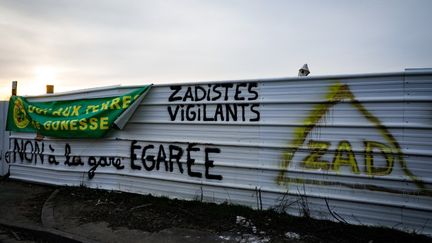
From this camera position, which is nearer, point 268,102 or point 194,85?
point 268,102

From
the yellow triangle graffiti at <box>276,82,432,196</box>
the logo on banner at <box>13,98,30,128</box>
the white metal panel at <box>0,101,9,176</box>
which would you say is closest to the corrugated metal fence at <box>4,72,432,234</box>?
the yellow triangle graffiti at <box>276,82,432,196</box>

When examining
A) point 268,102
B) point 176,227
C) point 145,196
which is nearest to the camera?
point 176,227

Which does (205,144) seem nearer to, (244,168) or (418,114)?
(244,168)

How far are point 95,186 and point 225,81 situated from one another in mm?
3700

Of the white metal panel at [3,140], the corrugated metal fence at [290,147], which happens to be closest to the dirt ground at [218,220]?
the corrugated metal fence at [290,147]

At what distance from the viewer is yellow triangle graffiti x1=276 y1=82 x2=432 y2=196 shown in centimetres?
459

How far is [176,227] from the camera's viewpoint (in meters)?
5.00

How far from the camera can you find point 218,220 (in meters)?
5.20

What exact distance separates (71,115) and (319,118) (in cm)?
527

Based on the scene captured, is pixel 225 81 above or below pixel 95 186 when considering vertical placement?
above

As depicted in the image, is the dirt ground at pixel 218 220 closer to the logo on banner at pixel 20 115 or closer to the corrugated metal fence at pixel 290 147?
the corrugated metal fence at pixel 290 147

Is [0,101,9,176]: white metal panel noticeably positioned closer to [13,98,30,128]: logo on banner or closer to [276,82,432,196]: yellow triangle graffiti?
[13,98,30,128]: logo on banner

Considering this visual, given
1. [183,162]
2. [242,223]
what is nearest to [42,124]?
[183,162]

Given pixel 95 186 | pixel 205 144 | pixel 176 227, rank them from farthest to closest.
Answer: pixel 95 186 < pixel 205 144 < pixel 176 227
